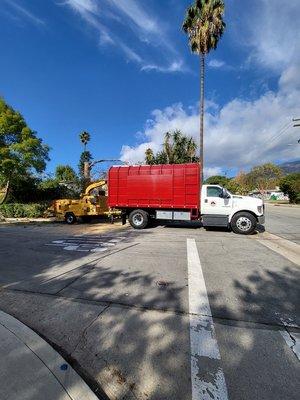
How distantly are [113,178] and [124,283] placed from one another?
34.6ft

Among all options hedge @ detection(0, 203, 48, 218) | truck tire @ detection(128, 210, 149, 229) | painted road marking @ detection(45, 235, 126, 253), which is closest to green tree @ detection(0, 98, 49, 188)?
hedge @ detection(0, 203, 48, 218)

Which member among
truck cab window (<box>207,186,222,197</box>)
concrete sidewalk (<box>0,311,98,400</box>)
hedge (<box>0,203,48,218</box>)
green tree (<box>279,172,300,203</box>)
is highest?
green tree (<box>279,172,300,203</box>)

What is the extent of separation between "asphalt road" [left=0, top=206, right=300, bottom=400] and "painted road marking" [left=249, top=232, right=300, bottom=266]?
404 mm

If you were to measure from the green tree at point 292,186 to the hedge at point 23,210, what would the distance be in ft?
117

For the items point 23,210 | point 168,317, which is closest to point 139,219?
point 168,317

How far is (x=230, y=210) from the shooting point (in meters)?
13.6

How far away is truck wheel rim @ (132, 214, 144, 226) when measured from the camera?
51.0 ft

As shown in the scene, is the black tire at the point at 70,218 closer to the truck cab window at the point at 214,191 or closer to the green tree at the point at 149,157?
the truck cab window at the point at 214,191

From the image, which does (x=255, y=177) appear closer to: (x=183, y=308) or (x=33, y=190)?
(x=33, y=190)

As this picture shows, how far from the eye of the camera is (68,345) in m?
3.75

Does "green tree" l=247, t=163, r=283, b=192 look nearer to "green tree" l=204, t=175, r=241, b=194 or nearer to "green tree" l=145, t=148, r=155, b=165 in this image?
"green tree" l=204, t=175, r=241, b=194

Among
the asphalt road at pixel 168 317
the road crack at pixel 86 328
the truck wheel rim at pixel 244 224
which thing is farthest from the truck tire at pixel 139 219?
the road crack at pixel 86 328

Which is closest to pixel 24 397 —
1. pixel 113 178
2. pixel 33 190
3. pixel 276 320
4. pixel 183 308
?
pixel 183 308

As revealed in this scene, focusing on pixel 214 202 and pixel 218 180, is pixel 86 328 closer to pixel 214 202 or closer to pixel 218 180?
pixel 214 202
